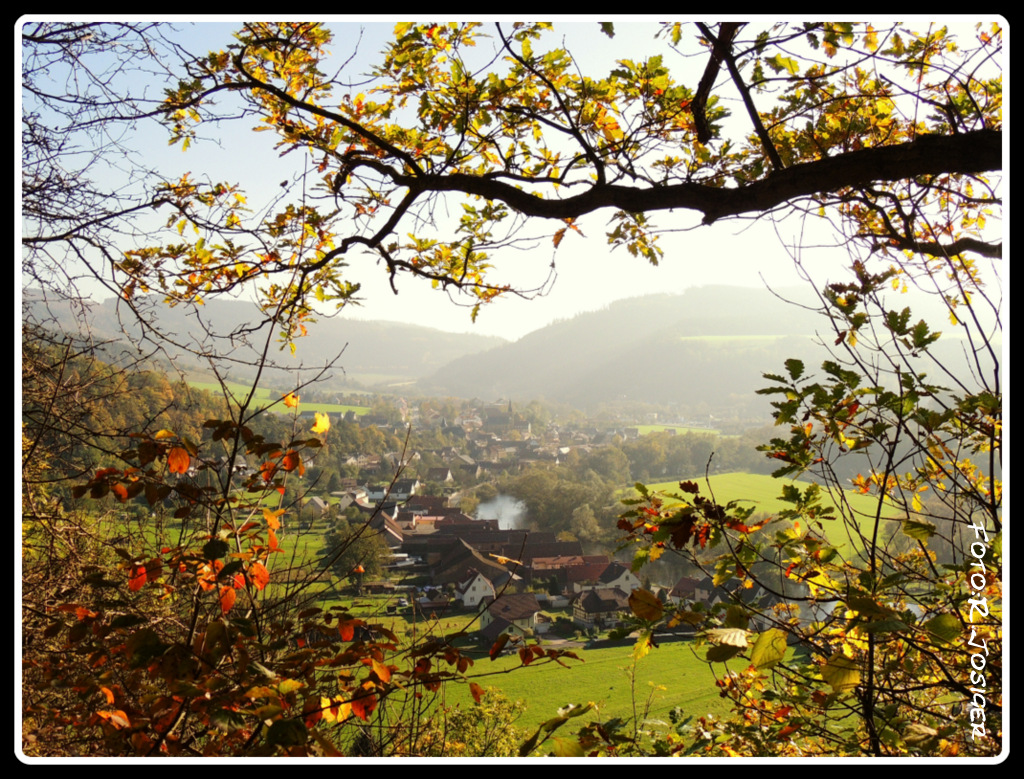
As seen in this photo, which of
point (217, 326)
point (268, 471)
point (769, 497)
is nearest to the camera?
point (268, 471)

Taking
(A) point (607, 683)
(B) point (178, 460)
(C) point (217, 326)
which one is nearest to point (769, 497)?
(B) point (178, 460)

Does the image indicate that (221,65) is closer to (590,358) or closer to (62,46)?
(62,46)

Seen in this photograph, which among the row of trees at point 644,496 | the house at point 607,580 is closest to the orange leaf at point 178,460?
the row of trees at point 644,496

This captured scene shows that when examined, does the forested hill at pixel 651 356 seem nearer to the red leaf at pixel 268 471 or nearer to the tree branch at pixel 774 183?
the tree branch at pixel 774 183

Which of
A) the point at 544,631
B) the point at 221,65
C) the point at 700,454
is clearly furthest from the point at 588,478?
the point at 221,65

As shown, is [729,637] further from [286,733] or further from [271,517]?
[271,517]
